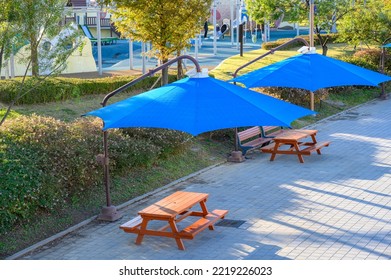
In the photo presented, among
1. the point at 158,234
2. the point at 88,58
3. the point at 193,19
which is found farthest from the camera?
the point at 88,58

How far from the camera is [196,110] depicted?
10.8 meters

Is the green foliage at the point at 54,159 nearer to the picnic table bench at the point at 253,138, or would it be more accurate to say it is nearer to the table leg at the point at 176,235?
the table leg at the point at 176,235

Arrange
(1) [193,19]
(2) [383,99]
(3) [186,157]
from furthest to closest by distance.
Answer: (2) [383,99] → (1) [193,19] → (3) [186,157]

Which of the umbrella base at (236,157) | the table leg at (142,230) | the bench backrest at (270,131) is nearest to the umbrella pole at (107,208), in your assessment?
the table leg at (142,230)

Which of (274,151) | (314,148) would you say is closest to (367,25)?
(314,148)

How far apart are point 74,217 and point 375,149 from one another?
8611 millimetres

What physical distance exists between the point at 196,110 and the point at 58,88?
29.1 ft

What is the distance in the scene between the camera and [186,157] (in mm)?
16312

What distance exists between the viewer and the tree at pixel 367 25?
2748 cm

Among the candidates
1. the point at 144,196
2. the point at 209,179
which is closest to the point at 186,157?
the point at 209,179

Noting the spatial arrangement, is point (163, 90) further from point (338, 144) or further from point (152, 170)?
point (338, 144)

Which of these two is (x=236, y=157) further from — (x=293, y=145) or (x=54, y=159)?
(x=54, y=159)

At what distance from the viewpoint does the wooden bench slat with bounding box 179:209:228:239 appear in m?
10.5

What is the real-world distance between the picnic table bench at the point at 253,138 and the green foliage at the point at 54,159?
2.63 meters
